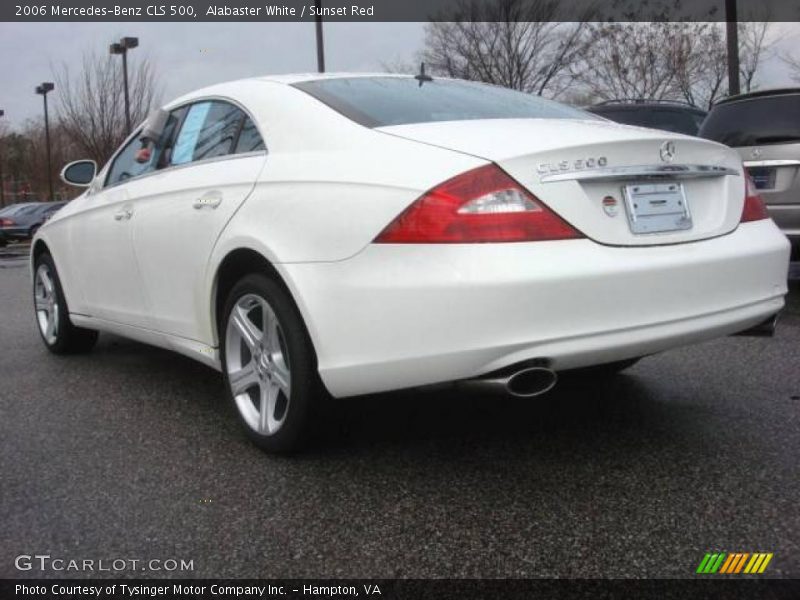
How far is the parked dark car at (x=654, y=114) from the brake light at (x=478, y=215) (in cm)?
684

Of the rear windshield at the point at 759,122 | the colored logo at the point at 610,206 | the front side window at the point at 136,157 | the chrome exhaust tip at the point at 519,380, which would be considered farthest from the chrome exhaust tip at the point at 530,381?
the rear windshield at the point at 759,122

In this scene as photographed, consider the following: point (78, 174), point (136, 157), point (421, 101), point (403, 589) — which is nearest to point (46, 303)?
point (78, 174)

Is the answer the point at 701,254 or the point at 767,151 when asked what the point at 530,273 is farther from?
the point at 767,151

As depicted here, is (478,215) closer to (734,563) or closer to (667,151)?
(667,151)

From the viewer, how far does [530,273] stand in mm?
2359

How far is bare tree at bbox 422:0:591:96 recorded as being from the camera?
22.9 meters

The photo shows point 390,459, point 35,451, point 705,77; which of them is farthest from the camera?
point 705,77

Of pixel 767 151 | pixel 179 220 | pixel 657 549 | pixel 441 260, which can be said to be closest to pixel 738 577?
pixel 657 549

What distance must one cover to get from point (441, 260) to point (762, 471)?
135cm

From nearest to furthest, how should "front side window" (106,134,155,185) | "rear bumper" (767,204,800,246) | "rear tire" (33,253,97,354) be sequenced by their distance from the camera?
"front side window" (106,134,155,185)
"rear tire" (33,253,97,354)
"rear bumper" (767,204,800,246)

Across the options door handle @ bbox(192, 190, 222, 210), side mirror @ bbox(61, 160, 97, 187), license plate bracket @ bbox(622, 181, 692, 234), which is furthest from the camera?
side mirror @ bbox(61, 160, 97, 187)

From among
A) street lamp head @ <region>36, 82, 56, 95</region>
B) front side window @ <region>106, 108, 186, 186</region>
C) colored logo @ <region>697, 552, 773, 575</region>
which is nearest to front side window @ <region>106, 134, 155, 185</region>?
front side window @ <region>106, 108, 186, 186</region>

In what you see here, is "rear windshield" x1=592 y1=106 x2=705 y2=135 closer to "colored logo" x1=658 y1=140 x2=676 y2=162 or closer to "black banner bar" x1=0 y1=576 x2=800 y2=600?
"colored logo" x1=658 y1=140 x2=676 y2=162

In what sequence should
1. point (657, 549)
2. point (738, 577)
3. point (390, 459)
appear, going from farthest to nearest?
point (390, 459) < point (657, 549) < point (738, 577)
